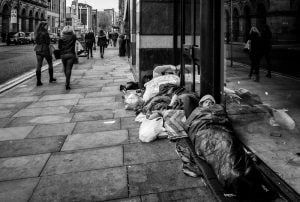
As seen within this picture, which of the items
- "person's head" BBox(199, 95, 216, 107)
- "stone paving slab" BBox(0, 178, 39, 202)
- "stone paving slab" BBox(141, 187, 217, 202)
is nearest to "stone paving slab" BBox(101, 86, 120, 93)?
"person's head" BBox(199, 95, 216, 107)

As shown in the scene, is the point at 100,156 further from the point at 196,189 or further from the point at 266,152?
the point at 266,152

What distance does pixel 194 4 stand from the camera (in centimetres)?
574

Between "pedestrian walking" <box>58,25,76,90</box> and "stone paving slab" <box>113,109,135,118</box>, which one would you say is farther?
"pedestrian walking" <box>58,25,76,90</box>

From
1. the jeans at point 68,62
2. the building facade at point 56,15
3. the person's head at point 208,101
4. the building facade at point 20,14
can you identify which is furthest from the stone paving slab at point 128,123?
the building facade at point 56,15

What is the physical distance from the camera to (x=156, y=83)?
630cm

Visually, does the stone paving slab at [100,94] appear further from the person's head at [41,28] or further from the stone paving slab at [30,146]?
the stone paving slab at [30,146]

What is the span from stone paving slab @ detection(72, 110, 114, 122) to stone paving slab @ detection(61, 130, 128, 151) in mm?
868

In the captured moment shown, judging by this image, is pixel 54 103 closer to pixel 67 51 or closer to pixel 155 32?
pixel 67 51

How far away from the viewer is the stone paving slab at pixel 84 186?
274 cm

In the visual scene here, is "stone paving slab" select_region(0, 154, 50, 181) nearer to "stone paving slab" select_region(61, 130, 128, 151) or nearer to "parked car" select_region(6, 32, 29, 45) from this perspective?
"stone paving slab" select_region(61, 130, 128, 151)

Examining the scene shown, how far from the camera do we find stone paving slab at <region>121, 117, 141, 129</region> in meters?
4.90

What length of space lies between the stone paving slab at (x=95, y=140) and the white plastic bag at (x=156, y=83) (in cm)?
166

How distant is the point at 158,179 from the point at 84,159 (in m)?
1.07

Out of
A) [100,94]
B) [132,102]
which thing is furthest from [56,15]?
[132,102]
